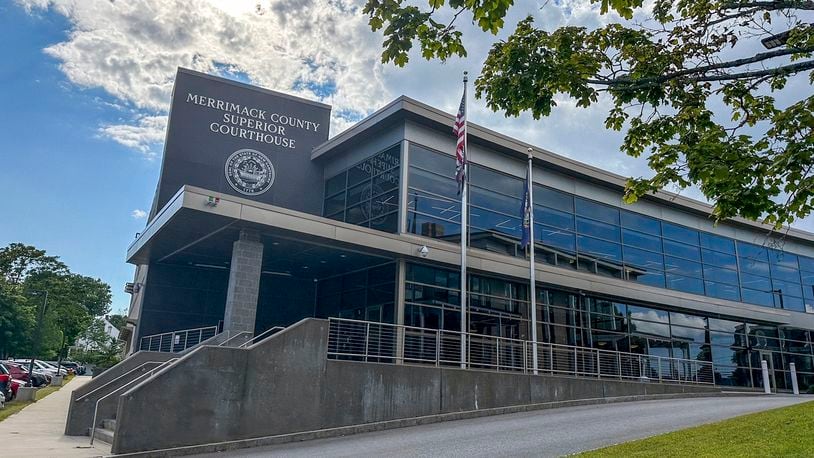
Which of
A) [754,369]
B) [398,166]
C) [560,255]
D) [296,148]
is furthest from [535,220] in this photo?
[754,369]

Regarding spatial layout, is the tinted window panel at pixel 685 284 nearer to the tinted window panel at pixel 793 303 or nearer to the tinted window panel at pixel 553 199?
the tinted window panel at pixel 553 199

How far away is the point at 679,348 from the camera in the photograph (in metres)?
26.9

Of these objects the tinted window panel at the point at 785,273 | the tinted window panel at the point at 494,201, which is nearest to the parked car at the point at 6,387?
the tinted window panel at the point at 494,201

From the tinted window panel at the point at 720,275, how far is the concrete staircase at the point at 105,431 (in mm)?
25317

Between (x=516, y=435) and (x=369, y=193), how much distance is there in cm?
1118

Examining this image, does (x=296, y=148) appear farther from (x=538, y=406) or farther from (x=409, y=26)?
(x=409, y=26)

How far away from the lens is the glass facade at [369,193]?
66.6 feet

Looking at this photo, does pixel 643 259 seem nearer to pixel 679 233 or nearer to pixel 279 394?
pixel 679 233

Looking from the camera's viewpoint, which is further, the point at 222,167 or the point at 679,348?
the point at 679,348

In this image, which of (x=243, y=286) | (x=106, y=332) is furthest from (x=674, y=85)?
(x=106, y=332)

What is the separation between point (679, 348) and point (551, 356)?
32.4 ft

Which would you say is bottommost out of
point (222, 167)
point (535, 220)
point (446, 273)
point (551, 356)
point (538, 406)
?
point (538, 406)

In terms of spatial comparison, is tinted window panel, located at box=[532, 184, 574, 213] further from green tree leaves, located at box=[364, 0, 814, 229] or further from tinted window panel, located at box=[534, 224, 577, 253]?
green tree leaves, located at box=[364, 0, 814, 229]

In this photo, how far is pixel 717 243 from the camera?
3031 cm
